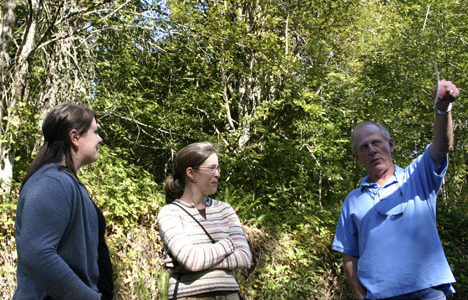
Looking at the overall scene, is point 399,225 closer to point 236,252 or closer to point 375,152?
point 375,152

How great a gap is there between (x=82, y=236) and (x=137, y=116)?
23.0ft

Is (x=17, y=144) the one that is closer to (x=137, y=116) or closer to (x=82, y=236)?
(x=137, y=116)

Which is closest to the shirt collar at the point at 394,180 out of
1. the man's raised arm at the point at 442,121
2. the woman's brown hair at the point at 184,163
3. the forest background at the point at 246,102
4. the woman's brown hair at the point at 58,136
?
the man's raised arm at the point at 442,121

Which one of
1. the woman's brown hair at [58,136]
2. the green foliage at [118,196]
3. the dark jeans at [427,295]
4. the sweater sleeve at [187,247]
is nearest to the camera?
the woman's brown hair at [58,136]

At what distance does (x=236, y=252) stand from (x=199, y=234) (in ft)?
0.86

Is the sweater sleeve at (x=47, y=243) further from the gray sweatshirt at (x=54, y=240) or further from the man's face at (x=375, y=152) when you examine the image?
the man's face at (x=375, y=152)

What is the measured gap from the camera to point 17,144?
5891mm

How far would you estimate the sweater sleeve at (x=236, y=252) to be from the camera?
248cm

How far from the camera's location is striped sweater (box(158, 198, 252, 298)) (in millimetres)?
2371

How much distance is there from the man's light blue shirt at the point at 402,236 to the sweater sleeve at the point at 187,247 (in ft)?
2.69

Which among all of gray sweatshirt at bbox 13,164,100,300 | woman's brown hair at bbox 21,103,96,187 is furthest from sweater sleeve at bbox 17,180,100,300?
woman's brown hair at bbox 21,103,96,187

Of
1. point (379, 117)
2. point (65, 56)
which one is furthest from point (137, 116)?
point (379, 117)

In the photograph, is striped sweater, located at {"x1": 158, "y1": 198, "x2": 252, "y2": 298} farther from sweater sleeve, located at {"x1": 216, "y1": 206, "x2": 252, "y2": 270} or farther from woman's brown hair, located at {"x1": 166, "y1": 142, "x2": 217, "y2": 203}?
woman's brown hair, located at {"x1": 166, "y1": 142, "x2": 217, "y2": 203}

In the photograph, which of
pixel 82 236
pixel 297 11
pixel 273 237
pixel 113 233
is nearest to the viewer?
pixel 82 236
